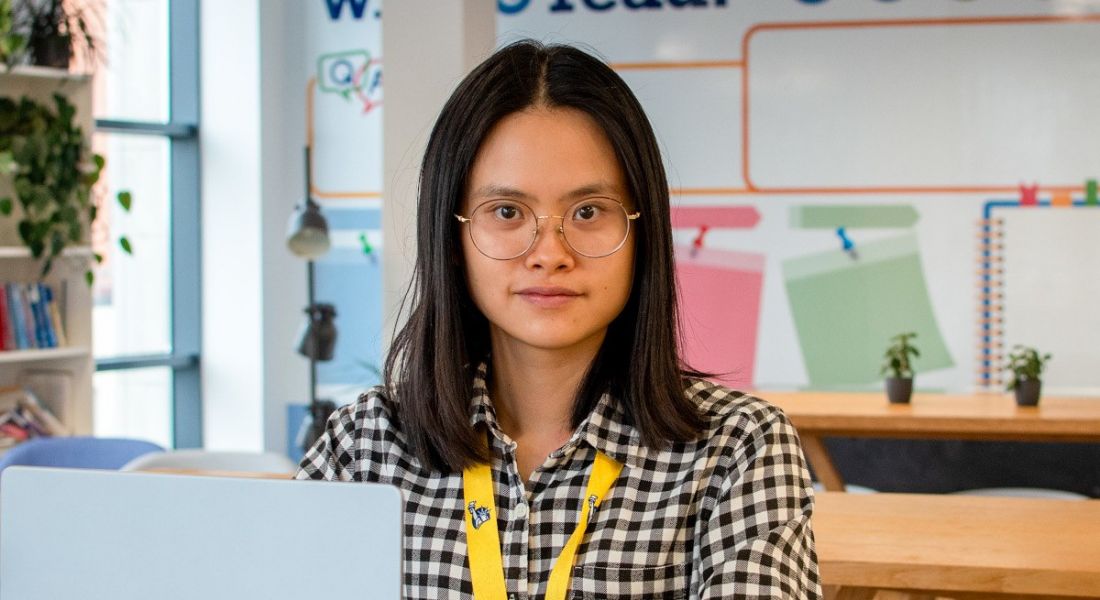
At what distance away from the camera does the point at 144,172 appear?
631 centimetres

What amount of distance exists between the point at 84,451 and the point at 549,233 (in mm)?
2735

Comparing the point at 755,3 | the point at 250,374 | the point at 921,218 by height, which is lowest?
the point at 250,374

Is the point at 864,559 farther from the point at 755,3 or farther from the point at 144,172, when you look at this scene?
the point at 144,172

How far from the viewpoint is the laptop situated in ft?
2.44

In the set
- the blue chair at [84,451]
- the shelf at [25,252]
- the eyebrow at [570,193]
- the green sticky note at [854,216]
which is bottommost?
the blue chair at [84,451]

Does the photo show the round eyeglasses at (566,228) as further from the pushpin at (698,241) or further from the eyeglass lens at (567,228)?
the pushpin at (698,241)

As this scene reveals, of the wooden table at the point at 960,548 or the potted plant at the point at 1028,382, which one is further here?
the potted plant at the point at 1028,382

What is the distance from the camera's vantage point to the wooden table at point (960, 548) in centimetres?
231

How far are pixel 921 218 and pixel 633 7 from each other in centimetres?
154

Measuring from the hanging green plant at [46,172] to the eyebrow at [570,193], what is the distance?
3884 mm

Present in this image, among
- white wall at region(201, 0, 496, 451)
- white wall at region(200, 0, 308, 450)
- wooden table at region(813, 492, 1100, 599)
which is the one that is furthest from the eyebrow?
white wall at region(200, 0, 308, 450)

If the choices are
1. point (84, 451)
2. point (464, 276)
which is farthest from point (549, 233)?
point (84, 451)

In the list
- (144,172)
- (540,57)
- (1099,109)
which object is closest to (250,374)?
(144,172)

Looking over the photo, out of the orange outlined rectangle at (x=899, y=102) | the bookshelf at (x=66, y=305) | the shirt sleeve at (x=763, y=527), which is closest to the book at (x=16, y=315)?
the bookshelf at (x=66, y=305)
